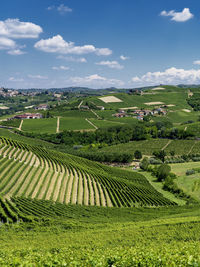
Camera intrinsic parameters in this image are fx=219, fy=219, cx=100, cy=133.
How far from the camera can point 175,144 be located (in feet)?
447

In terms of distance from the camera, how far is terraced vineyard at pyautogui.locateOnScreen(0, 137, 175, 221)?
5019cm

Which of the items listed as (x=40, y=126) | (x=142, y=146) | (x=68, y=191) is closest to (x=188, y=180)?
(x=68, y=191)

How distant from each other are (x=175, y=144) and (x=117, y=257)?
130 meters

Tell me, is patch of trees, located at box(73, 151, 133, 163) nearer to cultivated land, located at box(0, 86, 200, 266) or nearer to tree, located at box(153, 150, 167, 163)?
tree, located at box(153, 150, 167, 163)

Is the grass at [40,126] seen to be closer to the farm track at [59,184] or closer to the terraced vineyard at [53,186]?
the terraced vineyard at [53,186]

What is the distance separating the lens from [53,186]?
191ft

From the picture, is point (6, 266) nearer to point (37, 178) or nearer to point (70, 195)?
point (70, 195)

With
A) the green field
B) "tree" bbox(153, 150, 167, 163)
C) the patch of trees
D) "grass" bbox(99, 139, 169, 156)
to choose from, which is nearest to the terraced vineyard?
the patch of trees

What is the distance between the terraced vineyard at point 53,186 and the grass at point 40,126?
291 ft

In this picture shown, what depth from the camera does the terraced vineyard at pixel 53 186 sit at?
50.2 m

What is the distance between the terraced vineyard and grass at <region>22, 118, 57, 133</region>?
88798 millimetres

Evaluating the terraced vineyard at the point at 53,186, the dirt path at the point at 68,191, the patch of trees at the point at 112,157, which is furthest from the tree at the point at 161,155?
the dirt path at the point at 68,191

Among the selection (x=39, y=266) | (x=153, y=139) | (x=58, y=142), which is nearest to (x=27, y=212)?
(x=39, y=266)

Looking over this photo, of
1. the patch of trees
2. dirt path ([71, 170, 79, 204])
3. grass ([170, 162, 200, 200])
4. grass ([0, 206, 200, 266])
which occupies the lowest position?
grass ([170, 162, 200, 200])
